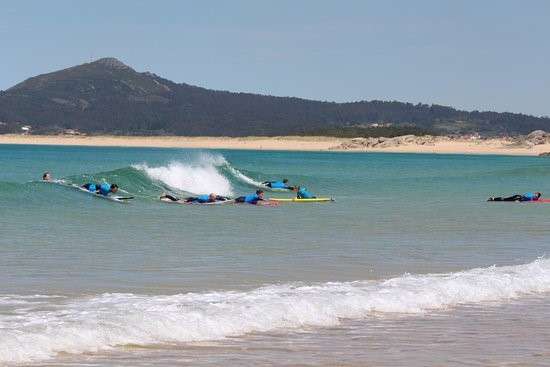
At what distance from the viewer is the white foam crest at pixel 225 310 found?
999cm

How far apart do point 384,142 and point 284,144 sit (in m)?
21.8

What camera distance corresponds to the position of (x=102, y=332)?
10.2m

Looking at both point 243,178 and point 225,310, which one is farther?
point 243,178

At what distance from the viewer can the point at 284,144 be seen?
161250 millimetres

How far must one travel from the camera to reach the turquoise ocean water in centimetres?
988

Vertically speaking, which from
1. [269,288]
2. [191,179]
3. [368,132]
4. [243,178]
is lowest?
A: [243,178]

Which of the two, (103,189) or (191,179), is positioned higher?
(103,189)

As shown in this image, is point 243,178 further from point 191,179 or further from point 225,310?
point 225,310

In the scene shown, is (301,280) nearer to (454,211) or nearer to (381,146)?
(454,211)

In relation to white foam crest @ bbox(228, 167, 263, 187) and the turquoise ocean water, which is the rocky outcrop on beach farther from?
the turquoise ocean water

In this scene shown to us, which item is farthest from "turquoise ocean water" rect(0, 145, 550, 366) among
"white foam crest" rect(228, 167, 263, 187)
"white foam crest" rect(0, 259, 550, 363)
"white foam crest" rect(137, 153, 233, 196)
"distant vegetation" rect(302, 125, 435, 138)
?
"distant vegetation" rect(302, 125, 435, 138)

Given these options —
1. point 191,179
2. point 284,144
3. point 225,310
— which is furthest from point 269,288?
point 284,144

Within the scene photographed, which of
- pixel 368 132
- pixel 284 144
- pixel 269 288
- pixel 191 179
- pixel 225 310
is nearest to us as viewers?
pixel 225 310

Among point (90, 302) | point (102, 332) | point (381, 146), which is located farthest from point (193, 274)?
point (381, 146)
